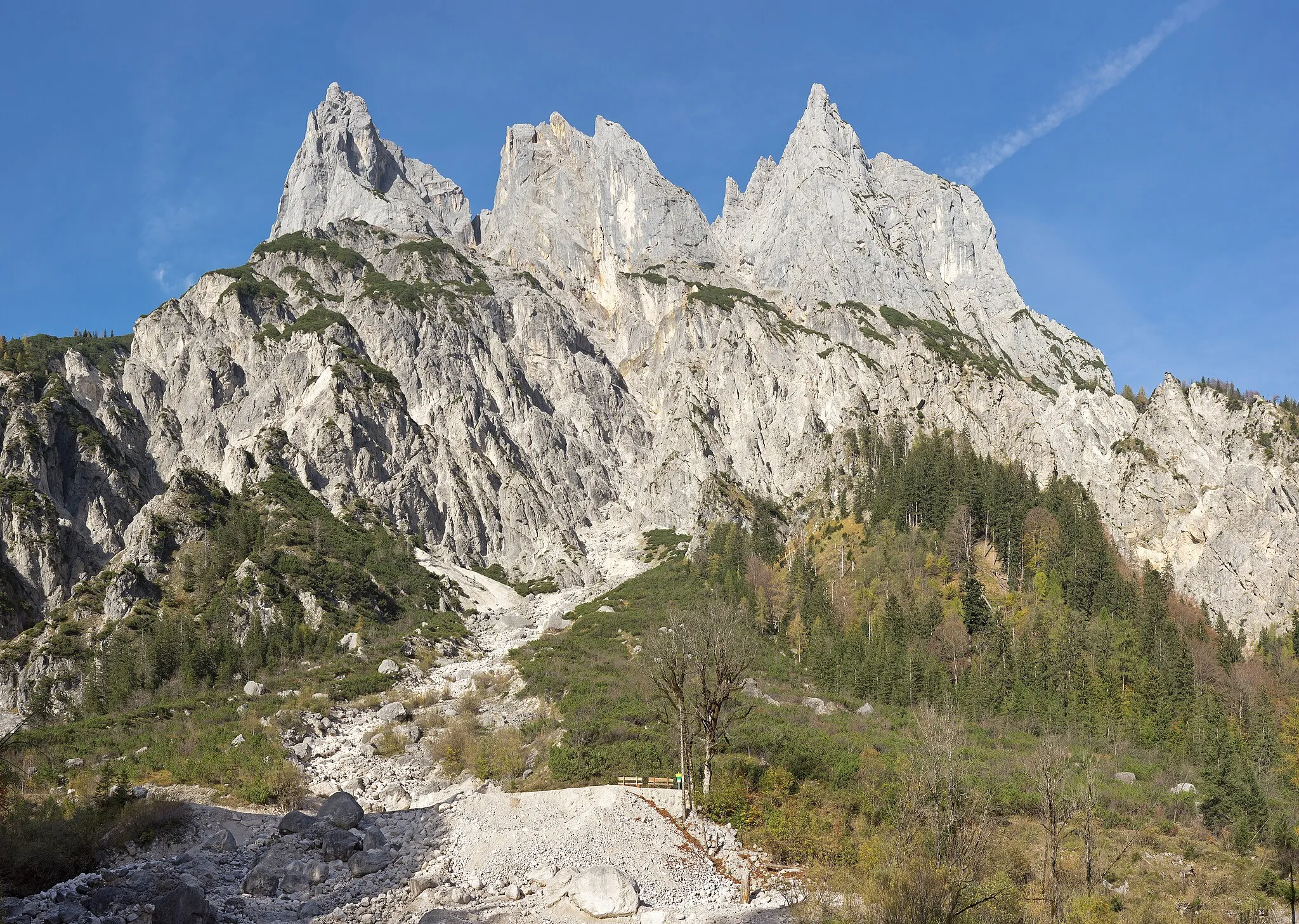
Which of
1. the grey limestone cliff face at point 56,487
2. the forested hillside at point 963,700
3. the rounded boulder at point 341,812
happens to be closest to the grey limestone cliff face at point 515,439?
the grey limestone cliff face at point 56,487

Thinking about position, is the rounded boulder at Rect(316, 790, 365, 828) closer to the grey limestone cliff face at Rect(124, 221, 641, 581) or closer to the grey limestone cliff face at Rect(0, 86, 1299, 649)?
the grey limestone cliff face at Rect(0, 86, 1299, 649)

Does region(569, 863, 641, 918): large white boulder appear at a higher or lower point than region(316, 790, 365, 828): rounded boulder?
lower

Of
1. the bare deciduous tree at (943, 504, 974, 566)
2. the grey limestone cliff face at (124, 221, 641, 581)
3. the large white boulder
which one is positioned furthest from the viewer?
the grey limestone cliff face at (124, 221, 641, 581)

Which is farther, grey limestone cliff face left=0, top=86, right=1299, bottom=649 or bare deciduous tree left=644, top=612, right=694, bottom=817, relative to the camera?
grey limestone cliff face left=0, top=86, right=1299, bottom=649

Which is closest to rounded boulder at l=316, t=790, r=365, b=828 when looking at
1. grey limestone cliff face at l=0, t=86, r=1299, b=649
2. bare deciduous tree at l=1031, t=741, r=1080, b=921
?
bare deciduous tree at l=1031, t=741, r=1080, b=921

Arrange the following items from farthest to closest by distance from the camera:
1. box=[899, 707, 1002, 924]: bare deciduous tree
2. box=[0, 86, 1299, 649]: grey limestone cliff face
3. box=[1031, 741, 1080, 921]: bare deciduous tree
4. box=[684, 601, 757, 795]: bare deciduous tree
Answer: box=[0, 86, 1299, 649]: grey limestone cliff face
box=[684, 601, 757, 795]: bare deciduous tree
box=[1031, 741, 1080, 921]: bare deciduous tree
box=[899, 707, 1002, 924]: bare deciduous tree

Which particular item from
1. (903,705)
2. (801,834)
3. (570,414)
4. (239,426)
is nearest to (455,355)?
(570,414)

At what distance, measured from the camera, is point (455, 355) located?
18650 centimetres

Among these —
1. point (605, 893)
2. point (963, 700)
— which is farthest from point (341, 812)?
point (963, 700)

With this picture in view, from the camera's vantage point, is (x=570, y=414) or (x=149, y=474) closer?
(x=149, y=474)

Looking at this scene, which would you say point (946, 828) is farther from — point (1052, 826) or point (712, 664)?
point (712, 664)

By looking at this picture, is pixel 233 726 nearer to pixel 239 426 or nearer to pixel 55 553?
pixel 55 553

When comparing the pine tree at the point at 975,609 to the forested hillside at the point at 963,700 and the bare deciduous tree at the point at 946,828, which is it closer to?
the forested hillside at the point at 963,700

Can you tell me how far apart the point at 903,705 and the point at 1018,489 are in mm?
44839
